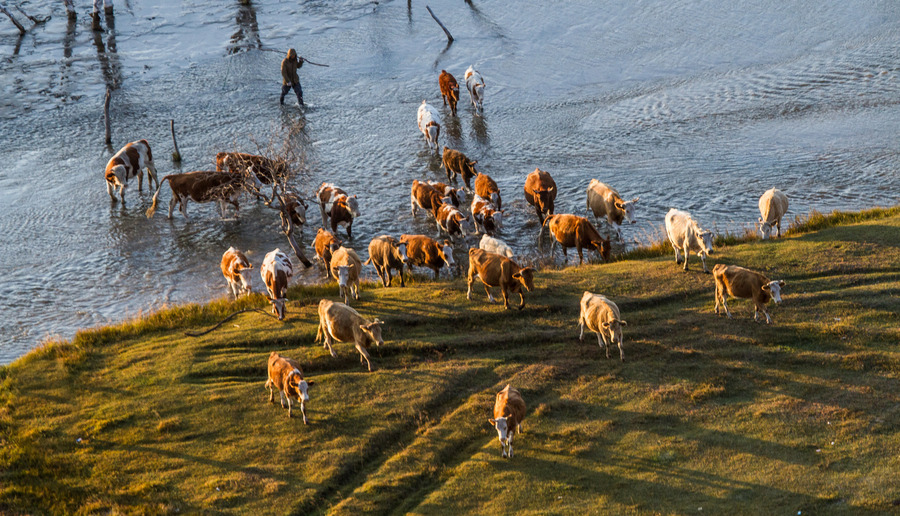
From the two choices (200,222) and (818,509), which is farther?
(200,222)

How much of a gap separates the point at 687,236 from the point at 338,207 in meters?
10.3

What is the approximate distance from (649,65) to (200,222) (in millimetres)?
22165

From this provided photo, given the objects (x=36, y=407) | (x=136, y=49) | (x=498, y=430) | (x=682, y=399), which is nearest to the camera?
(x=498, y=430)

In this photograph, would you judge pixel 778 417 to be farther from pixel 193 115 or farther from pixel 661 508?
pixel 193 115

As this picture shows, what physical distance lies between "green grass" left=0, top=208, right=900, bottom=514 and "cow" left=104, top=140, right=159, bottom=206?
10.6 meters

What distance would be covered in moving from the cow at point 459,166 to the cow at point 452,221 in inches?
134

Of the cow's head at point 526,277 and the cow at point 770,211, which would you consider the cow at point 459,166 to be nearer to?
the cow at point 770,211

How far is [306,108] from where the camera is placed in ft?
118

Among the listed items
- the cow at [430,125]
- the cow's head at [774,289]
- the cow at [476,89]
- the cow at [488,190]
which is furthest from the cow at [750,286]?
the cow at [476,89]

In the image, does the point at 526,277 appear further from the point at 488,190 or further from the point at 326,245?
the point at 488,190

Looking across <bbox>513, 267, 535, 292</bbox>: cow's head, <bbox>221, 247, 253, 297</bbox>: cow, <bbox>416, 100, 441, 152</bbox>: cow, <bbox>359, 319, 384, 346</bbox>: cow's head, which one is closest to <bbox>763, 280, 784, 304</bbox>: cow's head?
<bbox>513, 267, 535, 292</bbox>: cow's head

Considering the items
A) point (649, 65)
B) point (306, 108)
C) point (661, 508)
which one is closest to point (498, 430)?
point (661, 508)

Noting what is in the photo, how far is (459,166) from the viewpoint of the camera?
2669 cm

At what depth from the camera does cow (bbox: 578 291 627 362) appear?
14.8 metres
